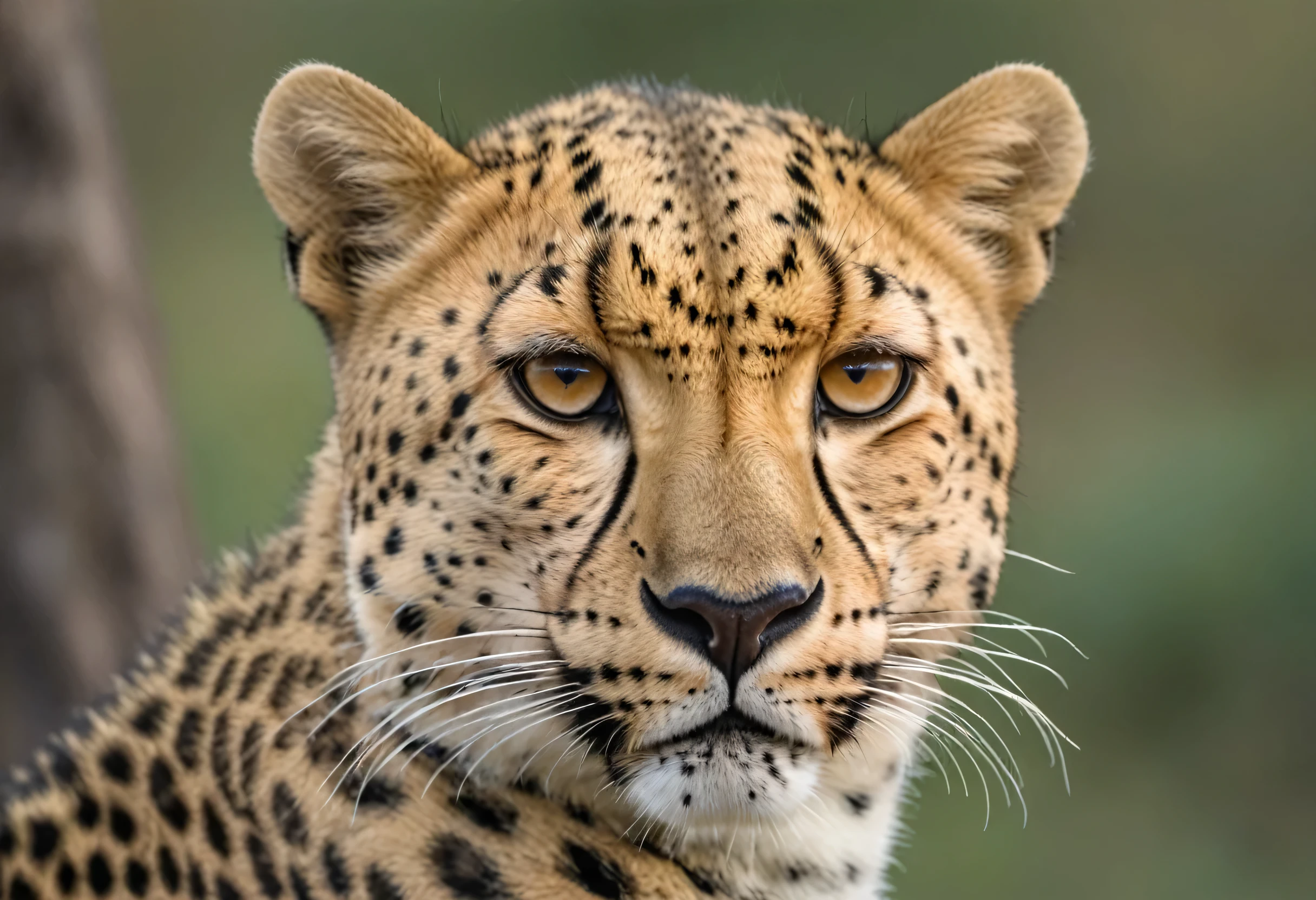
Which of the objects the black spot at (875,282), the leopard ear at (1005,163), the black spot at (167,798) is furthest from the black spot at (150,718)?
the leopard ear at (1005,163)

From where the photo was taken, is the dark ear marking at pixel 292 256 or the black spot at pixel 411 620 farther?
the dark ear marking at pixel 292 256

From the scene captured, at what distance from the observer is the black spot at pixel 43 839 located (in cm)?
302

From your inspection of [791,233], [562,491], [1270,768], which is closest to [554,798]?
[562,491]

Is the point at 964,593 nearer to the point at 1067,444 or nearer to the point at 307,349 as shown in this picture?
the point at 1067,444

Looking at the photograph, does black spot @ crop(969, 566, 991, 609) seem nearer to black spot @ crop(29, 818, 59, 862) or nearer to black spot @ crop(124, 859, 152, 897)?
black spot @ crop(124, 859, 152, 897)

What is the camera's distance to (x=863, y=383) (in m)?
3.04

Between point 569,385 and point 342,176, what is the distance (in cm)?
80

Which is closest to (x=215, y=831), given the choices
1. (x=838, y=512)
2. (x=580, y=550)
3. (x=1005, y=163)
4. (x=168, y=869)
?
(x=168, y=869)

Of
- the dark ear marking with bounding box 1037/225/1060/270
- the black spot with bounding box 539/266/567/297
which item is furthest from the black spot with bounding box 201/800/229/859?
the dark ear marking with bounding box 1037/225/1060/270

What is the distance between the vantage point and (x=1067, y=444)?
39.4ft

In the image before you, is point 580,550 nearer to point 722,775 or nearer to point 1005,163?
point 722,775

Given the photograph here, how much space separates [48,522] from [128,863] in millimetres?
3766

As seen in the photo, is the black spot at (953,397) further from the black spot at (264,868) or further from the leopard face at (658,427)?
the black spot at (264,868)

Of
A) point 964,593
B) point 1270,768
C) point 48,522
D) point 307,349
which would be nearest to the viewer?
point 964,593
